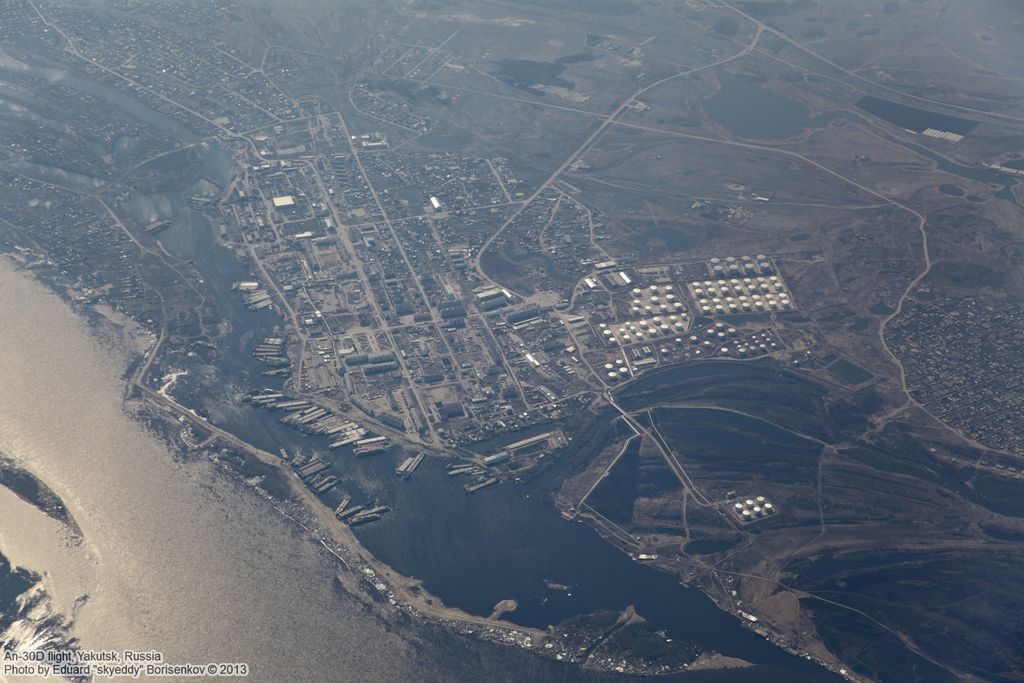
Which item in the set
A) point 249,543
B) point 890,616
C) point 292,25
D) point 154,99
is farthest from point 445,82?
point 890,616

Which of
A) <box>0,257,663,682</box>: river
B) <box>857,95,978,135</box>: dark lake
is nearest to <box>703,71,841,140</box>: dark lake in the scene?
<box>857,95,978,135</box>: dark lake

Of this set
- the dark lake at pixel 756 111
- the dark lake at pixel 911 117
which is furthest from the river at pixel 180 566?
the dark lake at pixel 911 117

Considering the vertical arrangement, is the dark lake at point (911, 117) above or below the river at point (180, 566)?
above

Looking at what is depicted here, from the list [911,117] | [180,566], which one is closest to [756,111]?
[911,117]

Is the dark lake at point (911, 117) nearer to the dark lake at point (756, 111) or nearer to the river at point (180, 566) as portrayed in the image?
the dark lake at point (756, 111)

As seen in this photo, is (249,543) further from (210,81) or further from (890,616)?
(210,81)

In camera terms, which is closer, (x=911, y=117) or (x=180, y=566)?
(x=180, y=566)

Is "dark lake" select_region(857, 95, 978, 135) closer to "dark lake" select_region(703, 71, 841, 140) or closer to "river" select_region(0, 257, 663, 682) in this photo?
"dark lake" select_region(703, 71, 841, 140)

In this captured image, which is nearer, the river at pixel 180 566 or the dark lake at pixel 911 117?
the river at pixel 180 566

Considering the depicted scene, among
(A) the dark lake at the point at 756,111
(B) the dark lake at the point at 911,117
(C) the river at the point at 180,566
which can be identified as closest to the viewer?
(C) the river at the point at 180,566

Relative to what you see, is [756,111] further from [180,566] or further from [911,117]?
[180,566]

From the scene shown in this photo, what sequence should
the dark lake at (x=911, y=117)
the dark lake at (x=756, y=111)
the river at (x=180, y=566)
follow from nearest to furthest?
the river at (x=180, y=566) → the dark lake at (x=756, y=111) → the dark lake at (x=911, y=117)
